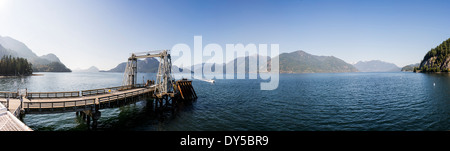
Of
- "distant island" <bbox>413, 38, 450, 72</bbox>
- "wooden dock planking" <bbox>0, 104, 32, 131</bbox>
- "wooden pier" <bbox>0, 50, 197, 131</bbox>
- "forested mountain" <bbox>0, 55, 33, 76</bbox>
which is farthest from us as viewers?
"distant island" <bbox>413, 38, 450, 72</bbox>

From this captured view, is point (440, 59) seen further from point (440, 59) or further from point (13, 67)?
point (13, 67)

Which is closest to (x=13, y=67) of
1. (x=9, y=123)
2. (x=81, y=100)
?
(x=81, y=100)

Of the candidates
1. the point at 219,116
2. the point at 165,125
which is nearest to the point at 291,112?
the point at 219,116

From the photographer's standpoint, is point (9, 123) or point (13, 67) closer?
point (9, 123)

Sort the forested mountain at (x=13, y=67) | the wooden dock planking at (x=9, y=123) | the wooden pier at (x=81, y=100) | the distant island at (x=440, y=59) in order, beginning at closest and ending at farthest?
the wooden dock planking at (x=9, y=123)
the wooden pier at (x=81, y=100)
the forested mountain at (x=13, y=67)
the distant island at (x=440, y=59)

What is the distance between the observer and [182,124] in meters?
23.8

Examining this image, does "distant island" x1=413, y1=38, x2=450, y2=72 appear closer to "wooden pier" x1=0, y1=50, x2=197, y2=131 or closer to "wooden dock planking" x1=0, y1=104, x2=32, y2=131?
"wooden pier" x1=0, y1=50, x2=197, y2=131

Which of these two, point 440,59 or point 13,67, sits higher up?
point 440,59

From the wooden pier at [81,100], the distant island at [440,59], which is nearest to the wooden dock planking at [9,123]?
the wooden pier at [81,100]

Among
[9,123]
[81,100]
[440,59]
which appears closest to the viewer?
[9,123]

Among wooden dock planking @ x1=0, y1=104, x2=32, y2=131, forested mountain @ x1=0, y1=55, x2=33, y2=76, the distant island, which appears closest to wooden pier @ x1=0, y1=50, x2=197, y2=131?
wooden dock planking @ x1=0, y1=104, x2=32, y2=131

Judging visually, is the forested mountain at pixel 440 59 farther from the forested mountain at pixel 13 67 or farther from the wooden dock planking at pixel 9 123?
the forested mountain at pixel 13 67

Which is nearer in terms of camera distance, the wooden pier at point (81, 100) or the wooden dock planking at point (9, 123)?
the wooden dock planking at point (9, 123)
